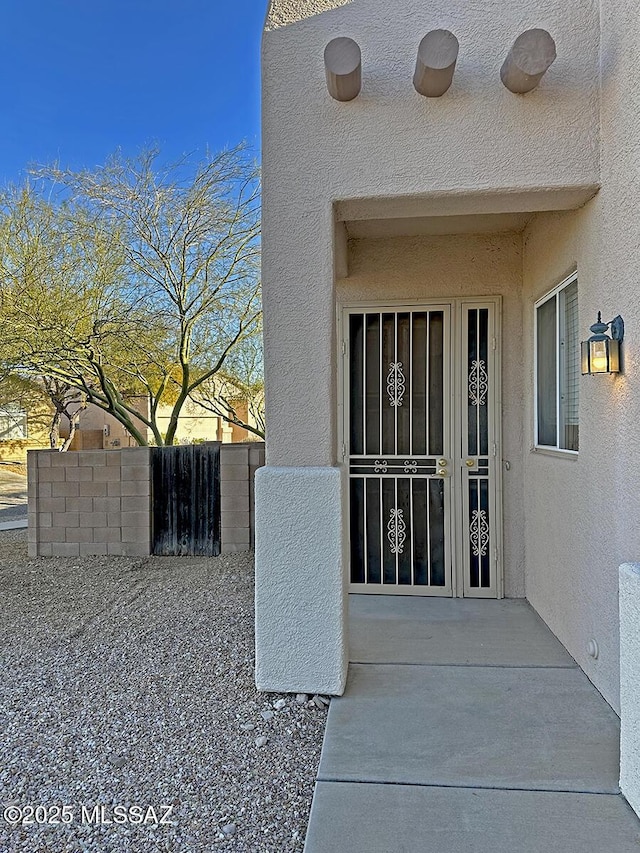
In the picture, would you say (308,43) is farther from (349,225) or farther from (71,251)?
(71,251)

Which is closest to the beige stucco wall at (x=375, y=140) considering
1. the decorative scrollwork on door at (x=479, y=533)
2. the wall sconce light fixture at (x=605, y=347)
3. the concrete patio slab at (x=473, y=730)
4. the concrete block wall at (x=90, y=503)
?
the wall sconce light fixture at (x=605, y=347)

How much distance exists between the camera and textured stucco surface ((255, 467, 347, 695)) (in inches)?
146

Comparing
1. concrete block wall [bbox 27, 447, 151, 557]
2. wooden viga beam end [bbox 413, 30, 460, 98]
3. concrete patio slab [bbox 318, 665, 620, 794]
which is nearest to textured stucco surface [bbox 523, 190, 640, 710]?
concrete patio slab [bbox 318, 665, 620, 794]

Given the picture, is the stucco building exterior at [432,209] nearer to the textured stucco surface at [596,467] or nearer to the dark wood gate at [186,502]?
the textured stucco surface at [596,467]

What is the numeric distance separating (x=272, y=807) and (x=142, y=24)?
1541cm

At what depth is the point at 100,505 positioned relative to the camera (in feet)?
→ 25.4

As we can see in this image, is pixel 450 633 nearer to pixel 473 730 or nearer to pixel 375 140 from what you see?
pixel 473 730

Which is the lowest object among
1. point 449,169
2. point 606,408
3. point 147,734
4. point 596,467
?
point 147,734

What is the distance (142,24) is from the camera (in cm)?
1270

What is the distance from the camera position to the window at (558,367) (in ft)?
14.2

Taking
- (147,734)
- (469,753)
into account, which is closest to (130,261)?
(147,734)

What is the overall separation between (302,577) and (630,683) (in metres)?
1.94

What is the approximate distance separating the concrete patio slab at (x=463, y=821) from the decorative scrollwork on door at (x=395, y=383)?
3.67 metres

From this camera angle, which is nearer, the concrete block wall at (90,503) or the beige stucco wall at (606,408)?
the beige stucco wall at (606,408)
